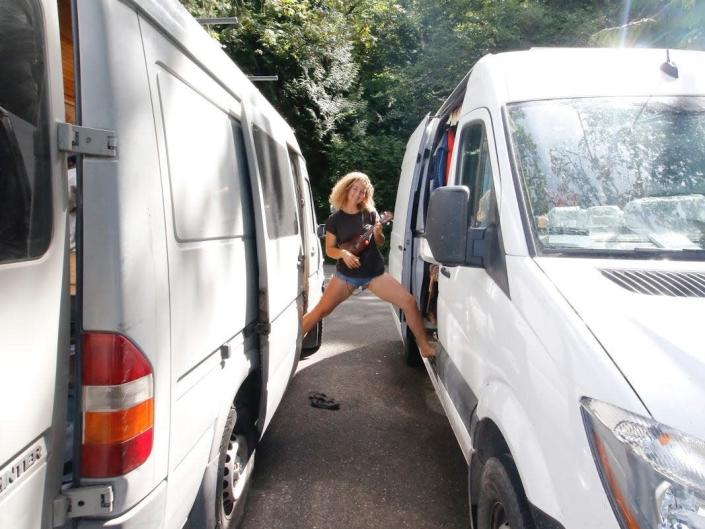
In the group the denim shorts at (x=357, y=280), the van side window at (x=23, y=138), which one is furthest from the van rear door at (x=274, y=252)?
the van side window at (x=23, y=138)

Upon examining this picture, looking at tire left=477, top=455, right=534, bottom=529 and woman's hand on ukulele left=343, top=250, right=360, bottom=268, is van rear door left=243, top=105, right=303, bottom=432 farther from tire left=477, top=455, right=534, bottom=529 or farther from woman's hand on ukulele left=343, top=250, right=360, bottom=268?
tire left=477, top=455, right=534, bottom=529

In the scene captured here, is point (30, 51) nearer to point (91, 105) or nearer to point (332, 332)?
point (91, 105)

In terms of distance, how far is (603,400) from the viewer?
4.62ft

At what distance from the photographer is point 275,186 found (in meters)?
3.41

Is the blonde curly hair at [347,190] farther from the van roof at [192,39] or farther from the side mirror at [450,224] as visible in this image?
the side mirror at [450,224]

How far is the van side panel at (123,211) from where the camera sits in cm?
151

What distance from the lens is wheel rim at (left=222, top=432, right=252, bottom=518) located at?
2611 mm

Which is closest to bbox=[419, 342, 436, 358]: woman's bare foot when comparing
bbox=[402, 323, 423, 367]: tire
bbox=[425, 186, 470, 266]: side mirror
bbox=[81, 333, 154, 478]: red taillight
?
bbox=[402, 323, 423, 367]: tire

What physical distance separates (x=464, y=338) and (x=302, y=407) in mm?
2197

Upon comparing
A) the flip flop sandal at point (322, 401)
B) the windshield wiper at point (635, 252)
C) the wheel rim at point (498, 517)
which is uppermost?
the windshield wiper at point (635, 252)

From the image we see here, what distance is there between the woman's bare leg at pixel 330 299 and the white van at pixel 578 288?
141 cm

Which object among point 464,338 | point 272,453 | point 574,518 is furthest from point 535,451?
point 272,453

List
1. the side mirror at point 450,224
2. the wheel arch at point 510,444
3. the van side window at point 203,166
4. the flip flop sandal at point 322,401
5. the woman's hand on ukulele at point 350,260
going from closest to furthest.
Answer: the wheel arch at point 510,444 → the van side window at point 203,166 → the side mirror at point 450,224 → the woman's hand on ukulele at point 350,260 → the flip flop sandal at point 322,401

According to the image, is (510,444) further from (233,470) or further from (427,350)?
(427,350)
